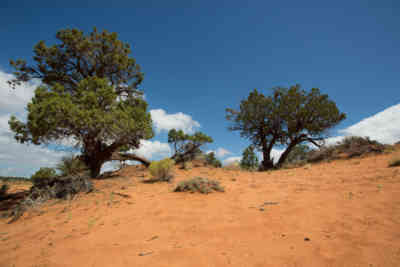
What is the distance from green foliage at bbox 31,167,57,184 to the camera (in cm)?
919

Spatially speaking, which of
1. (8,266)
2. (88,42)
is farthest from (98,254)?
(88,42)

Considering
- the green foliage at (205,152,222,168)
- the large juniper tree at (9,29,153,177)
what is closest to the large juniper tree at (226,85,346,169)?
the green foliage at (205,152,222,168)

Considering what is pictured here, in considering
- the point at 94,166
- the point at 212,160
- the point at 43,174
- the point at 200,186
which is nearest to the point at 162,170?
the point at 200,186

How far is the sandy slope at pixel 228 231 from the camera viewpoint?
99.5 inches

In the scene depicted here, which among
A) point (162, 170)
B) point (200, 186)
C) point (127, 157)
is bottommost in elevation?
point (200, 186)

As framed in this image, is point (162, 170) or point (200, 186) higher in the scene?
point (162, 170)

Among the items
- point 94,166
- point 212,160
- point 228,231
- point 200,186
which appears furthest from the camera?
point 212,160

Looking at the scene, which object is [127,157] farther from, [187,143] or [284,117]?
[284,117]

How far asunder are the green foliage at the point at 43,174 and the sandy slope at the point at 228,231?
3.68 meters

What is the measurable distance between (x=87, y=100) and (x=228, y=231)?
916 cm

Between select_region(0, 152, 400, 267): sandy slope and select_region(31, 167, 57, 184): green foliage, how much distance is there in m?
3.68

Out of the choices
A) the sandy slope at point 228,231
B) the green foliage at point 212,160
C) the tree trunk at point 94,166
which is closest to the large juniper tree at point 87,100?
the tree trunk at point 94,166

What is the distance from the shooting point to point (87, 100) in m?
9.41

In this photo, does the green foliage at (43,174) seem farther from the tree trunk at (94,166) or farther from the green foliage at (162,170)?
the green foliage at (162,170)
